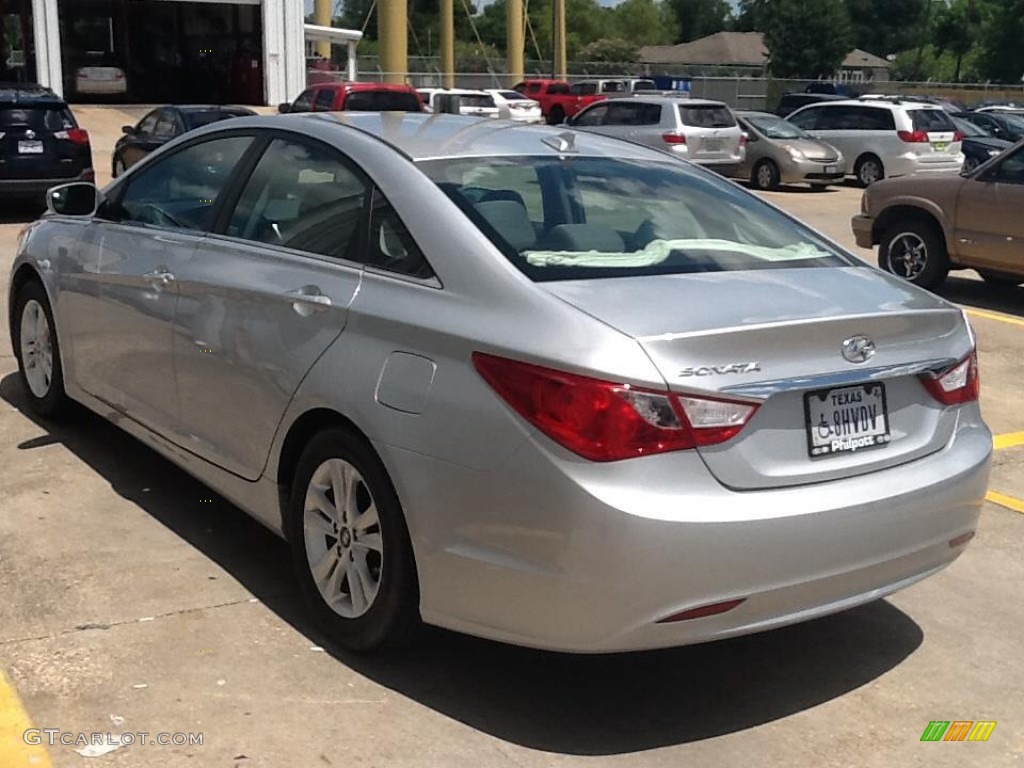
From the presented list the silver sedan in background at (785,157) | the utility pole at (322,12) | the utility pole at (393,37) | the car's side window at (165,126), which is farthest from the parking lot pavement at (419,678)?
the utility pole at (322,12)

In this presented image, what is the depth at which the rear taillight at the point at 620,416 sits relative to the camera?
3.31 meters

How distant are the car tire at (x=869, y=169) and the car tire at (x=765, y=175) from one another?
1.71 metres

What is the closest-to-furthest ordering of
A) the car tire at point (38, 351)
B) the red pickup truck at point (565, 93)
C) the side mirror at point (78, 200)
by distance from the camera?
the side mirror at point (78, 200), the car tire at point (38, 351), the red pickup truck at point (565, 93)

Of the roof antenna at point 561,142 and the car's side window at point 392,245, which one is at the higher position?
the roof antenna at point 561,142

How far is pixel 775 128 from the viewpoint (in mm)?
24141

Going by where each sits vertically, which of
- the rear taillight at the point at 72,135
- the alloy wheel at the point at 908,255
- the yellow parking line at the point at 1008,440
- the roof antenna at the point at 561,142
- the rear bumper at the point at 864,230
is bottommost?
the yellow parking line at the point at 1008,440

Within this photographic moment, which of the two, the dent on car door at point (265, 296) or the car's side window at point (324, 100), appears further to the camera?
the car's side window at point (324, 100)

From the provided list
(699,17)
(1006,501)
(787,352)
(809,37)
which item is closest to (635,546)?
(787,352)

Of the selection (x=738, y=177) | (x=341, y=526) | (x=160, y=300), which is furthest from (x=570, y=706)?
(x=738, y=177)

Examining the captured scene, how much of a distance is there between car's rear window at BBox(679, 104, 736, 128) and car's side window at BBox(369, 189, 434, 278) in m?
19.1

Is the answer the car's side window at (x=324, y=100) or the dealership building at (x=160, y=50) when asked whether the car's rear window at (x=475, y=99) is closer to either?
the dealership building at (x=160, y=50)

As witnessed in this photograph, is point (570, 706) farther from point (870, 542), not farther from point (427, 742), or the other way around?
point (870, 542)

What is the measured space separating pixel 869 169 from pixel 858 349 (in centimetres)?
2160

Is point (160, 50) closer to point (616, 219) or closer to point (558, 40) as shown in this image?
point (558, 40)
